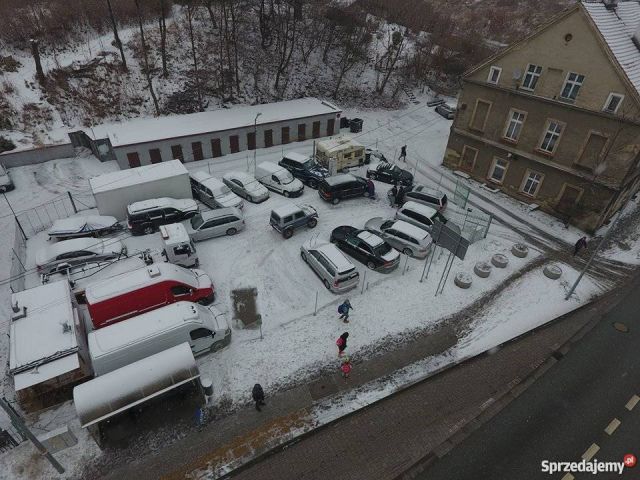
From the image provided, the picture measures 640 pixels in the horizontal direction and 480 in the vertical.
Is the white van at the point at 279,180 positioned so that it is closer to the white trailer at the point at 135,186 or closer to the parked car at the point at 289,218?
the parked car at the point at 289,218

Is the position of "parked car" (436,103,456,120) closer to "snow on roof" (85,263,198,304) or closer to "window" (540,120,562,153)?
"window" (540,120,562,153)

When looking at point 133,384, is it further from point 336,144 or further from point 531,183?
point 531,183

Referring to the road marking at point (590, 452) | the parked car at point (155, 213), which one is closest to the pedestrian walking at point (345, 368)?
the road marking at point (590, 452)

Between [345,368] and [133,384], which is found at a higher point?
[133,384]

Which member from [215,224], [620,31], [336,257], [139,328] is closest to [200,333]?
[139,328]

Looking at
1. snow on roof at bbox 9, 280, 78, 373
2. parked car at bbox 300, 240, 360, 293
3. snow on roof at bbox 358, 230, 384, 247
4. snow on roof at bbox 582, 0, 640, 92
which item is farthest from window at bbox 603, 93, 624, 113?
snow on roof at bbox 9, 280, 78, 373
